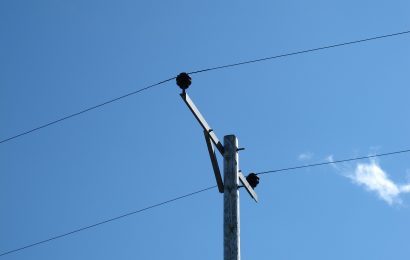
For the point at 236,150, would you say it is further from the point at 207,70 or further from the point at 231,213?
the point at 207,70

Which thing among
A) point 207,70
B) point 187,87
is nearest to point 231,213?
point 187,87

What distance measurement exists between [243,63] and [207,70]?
2.57 feet

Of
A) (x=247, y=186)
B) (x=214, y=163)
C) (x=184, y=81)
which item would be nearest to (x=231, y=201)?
(x=214, y=163)

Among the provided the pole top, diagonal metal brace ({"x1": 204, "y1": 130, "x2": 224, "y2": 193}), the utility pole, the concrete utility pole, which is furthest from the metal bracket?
the pole top

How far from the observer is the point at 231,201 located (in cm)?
880

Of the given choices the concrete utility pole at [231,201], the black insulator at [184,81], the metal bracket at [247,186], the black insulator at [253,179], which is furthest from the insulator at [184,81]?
the black insulator at [253,179]

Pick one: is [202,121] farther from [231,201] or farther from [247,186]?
[231,201]

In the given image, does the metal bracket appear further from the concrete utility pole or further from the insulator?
the insulator

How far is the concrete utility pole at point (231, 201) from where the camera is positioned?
827cm

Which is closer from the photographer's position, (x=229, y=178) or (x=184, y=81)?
(x=229, y=178)

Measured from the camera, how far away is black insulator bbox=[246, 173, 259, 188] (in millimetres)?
9930

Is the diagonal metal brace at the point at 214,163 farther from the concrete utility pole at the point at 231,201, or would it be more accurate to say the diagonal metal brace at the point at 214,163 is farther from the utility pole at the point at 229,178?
the concrete utility pole at the point at 231,201

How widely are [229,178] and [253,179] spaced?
952mm

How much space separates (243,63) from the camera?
1227 cm
